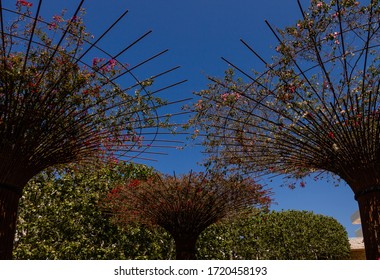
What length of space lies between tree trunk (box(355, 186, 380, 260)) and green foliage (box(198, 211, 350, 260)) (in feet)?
29.3

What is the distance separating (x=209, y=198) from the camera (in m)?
9.66

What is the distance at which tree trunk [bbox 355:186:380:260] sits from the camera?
19.1 feet

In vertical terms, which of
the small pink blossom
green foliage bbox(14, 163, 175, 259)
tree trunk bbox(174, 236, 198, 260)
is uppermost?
the small pink blossom

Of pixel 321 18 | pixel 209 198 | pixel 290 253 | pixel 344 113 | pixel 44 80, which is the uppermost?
pixel 321 18

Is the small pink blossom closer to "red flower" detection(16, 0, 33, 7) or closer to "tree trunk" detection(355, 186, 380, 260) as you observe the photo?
"red flower" detection(16, 0, 33, 7)

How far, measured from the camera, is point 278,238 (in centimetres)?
1762

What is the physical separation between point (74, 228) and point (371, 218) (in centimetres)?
917

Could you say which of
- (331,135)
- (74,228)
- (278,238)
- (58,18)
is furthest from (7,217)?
(278,238)

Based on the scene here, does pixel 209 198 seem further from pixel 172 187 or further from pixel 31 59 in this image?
pixel 31 59

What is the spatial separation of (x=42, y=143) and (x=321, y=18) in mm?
4325

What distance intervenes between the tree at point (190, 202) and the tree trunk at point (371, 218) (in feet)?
12.0

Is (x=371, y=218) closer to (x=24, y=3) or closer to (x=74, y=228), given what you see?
(x=24, y=3)

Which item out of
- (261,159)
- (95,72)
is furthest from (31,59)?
(261,159)

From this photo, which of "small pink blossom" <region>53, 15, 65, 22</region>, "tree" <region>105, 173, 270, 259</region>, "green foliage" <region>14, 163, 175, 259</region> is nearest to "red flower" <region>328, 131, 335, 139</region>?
"tree" <region>105, 173, 270, 259</region>
